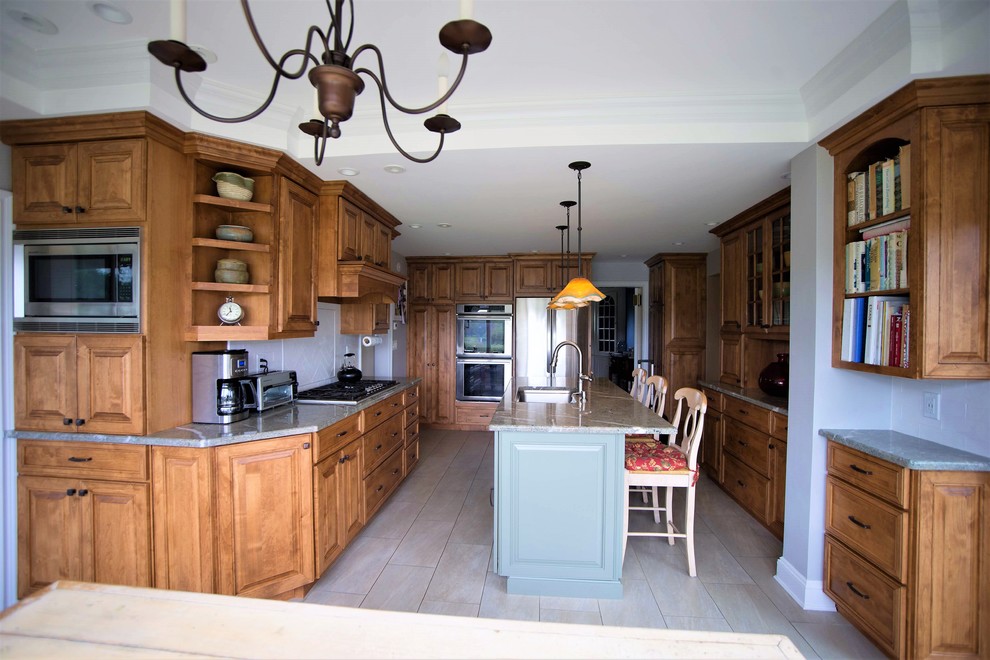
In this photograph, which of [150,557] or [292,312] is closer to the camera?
→ [150,557]

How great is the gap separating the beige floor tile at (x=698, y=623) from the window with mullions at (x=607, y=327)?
6662mm

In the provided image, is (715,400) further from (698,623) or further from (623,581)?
(698,623)

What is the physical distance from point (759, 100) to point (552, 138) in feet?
3.45

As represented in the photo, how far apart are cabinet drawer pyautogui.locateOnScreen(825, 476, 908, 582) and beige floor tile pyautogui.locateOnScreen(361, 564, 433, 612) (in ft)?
6.84

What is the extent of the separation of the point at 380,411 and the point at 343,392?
11.8 inches

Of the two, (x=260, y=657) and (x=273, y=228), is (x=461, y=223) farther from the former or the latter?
(x=260, y=657)

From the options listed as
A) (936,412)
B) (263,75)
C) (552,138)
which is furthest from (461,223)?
(936,412)

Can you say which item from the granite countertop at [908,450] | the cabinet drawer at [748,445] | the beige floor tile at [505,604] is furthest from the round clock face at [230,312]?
the cabinet drawer at [748,445]

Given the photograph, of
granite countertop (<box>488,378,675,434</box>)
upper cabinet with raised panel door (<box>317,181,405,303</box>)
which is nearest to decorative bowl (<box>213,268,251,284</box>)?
upper cabinet with raised panel door (<box>317,181,405,303</box>)

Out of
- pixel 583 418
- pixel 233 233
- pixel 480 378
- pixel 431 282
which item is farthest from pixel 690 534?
pixel 431 282

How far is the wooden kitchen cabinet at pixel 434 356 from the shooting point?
575cm

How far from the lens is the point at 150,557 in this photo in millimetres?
1942

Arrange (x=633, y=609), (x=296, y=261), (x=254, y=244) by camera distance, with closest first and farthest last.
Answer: (x=633, y=609), (x=254, y=244), (x=296, y=261)

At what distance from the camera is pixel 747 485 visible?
315cm
